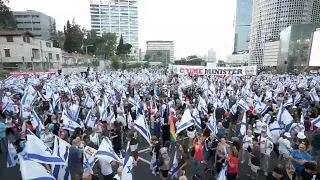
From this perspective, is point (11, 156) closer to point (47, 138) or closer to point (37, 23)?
point (47, 138)

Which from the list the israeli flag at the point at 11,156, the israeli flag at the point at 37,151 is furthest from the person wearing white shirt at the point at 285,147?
the israeli flag at the point at 11,156

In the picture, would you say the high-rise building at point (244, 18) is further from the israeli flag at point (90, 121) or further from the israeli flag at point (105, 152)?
the israeli flag at point (105, 152)

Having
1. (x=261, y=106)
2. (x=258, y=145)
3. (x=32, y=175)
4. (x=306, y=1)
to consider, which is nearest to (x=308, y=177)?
(x=258, y=145)

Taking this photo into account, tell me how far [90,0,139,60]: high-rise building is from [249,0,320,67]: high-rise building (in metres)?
78.6

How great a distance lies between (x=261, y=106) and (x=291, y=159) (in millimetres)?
5447

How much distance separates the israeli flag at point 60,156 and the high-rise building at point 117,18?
152173 mm

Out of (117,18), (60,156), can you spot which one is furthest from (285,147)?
(117,18)

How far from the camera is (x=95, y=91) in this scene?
14820mm

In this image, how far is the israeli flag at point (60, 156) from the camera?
508 cm

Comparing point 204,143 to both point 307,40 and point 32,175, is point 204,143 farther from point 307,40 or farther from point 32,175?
point 307,40

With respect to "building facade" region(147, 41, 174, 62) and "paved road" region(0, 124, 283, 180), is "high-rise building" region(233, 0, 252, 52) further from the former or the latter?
"paved road" region(0, 124, 283, 180)

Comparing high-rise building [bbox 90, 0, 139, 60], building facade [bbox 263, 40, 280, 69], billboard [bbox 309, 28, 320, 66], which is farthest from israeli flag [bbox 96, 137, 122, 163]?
high-rise building [bbox 90, 0, 139, 60]

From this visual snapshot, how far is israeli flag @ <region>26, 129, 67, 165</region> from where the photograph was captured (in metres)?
4.48

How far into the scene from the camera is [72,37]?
216ft
